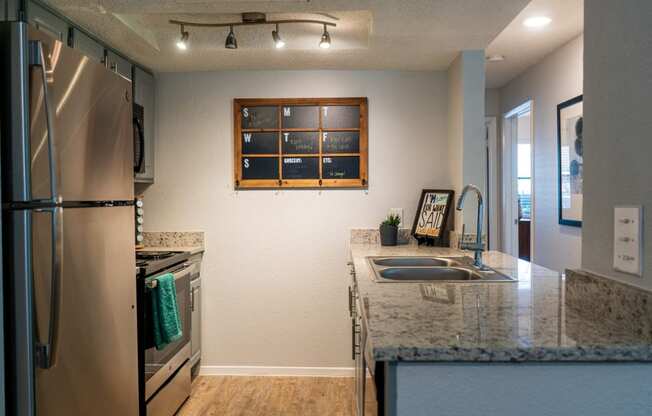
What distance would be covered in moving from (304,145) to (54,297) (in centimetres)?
212

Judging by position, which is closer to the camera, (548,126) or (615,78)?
(615,78)

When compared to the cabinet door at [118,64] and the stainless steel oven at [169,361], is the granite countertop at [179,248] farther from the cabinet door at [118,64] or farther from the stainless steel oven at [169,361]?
the cabinet door at [118,64]

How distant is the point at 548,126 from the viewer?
3.65 meters

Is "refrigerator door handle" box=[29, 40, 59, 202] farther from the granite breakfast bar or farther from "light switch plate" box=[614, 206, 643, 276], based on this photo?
"light switch plate" box=[614, 206, 643, 276]

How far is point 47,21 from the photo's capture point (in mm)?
2150

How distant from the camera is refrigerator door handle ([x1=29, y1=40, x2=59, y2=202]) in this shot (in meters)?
1.43

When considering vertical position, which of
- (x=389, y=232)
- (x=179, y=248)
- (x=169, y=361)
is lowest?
(x=169, y=361)

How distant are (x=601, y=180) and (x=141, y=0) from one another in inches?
77.4

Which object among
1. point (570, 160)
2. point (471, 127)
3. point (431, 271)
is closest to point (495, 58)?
point (570, 160)

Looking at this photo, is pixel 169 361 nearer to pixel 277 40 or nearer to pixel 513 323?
pixel 277 40

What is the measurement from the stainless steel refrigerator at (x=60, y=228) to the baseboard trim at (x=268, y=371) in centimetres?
144

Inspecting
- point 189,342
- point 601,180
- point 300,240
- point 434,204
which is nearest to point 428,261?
point 434,204

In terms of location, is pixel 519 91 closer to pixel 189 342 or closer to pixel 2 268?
pixel 189 342

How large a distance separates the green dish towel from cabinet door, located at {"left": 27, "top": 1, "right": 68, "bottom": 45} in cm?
124
